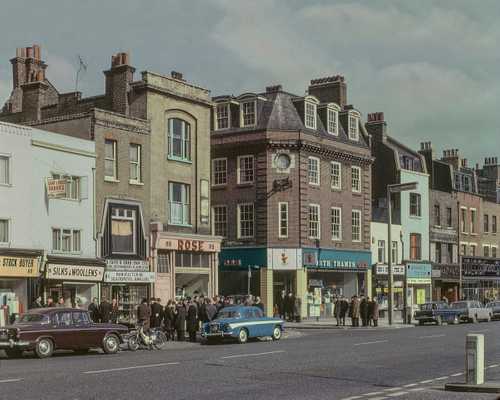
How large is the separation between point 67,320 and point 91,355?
4.34 feet

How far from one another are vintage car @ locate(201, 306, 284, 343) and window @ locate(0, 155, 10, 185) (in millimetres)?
10061

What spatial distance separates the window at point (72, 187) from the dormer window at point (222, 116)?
1735cm

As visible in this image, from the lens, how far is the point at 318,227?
2143 inches

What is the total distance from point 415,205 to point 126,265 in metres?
30.7

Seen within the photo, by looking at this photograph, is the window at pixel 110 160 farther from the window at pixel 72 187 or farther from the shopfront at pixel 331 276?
the shopfront at pixel 331 276

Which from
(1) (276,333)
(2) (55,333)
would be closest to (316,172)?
(1) (276,333)

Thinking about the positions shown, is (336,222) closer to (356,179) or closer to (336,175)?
(336,175)

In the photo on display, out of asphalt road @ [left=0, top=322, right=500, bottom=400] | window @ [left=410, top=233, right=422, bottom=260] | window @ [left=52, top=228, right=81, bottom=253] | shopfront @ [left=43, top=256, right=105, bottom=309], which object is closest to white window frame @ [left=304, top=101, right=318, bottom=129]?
window @ [left=410, top=233, right=422, bottom=260]

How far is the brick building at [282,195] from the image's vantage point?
52.5 m

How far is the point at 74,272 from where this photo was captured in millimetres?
37125

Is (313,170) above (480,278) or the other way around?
above

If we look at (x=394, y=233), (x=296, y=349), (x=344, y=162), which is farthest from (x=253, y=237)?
(x=296, y=349)

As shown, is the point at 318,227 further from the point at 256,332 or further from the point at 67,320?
the point at 67,320

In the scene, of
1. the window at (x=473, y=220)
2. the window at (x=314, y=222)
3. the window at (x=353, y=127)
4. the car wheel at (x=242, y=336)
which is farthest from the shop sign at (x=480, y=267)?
the car wheel at (x=242, y=336)
